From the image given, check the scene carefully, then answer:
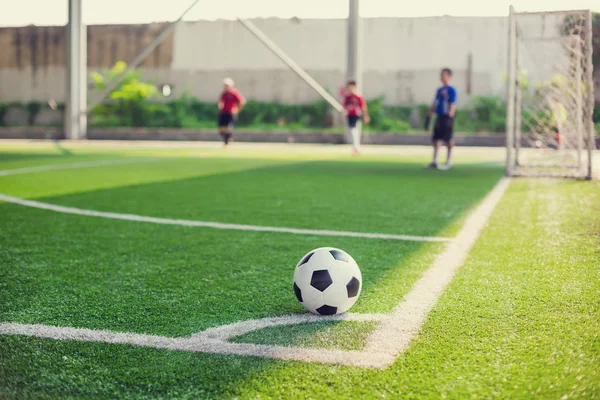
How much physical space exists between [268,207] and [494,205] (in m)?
Answer: 2.03

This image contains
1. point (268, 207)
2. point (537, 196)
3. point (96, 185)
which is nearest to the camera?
point (268, 207)

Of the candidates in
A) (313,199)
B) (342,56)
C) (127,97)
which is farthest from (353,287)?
(127,97)

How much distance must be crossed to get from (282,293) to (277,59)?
70.8ft

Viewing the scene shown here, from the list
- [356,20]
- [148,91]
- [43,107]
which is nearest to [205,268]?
[356,20]

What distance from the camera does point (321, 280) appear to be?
278cm

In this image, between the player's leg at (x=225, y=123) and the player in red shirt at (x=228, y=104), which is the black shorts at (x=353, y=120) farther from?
the player's leg at (x=225, y=123)

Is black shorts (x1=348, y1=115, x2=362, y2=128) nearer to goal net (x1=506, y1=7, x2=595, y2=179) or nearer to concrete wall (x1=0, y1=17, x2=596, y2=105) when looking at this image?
goal net (x1=506, y1=7, x2=595, y2=179)

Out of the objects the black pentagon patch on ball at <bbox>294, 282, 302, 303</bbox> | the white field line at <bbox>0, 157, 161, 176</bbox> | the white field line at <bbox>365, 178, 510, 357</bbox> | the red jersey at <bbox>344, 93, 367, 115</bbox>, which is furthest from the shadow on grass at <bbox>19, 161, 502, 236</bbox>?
the red jersey at <bbox>344, 93, 367, 115</bbox>

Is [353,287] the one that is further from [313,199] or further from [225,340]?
[313,199]

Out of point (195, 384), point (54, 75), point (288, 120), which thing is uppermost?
point (54, 75)

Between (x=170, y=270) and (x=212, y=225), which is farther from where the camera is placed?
(x=212, y=225)

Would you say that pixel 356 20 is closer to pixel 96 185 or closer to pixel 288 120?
pixel 288 120

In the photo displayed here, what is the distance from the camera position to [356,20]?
18.6 m

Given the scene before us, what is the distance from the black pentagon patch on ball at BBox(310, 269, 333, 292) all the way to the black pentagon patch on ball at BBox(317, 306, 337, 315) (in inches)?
2.8
